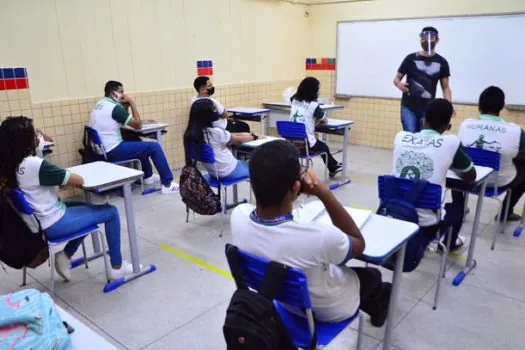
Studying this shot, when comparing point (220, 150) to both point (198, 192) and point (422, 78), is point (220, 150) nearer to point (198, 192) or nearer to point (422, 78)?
point (198, 192)

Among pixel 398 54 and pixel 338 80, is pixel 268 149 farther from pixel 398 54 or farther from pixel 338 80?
pixel 338 80

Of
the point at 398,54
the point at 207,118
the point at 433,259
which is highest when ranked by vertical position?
the point at 398,54

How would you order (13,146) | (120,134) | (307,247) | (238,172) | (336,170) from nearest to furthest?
(307,247) < (13,146) < (238,172) < (120,134) < (336,170)

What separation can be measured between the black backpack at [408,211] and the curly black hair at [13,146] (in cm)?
197

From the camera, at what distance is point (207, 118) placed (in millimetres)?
3463

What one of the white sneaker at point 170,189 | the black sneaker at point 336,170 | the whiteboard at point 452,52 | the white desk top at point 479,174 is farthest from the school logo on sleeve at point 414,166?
the whiteboard at point 452,52

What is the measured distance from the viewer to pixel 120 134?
470 cm

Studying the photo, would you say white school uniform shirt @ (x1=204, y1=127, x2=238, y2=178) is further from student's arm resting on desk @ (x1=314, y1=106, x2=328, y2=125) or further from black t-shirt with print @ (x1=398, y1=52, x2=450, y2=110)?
black t-shirt with print @ (x1=398, y1=52, x2=450, y2=110)

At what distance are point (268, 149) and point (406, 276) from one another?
199 centimetres

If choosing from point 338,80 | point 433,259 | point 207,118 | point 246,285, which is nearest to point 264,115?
Answer: point 338,80

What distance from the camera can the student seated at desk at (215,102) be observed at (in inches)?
153

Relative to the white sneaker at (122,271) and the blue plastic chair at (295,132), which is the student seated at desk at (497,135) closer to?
the blue plastic chair at (295,132)

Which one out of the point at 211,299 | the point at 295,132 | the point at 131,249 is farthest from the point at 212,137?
the point at 211,299

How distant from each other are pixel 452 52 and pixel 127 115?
448 centimetres
